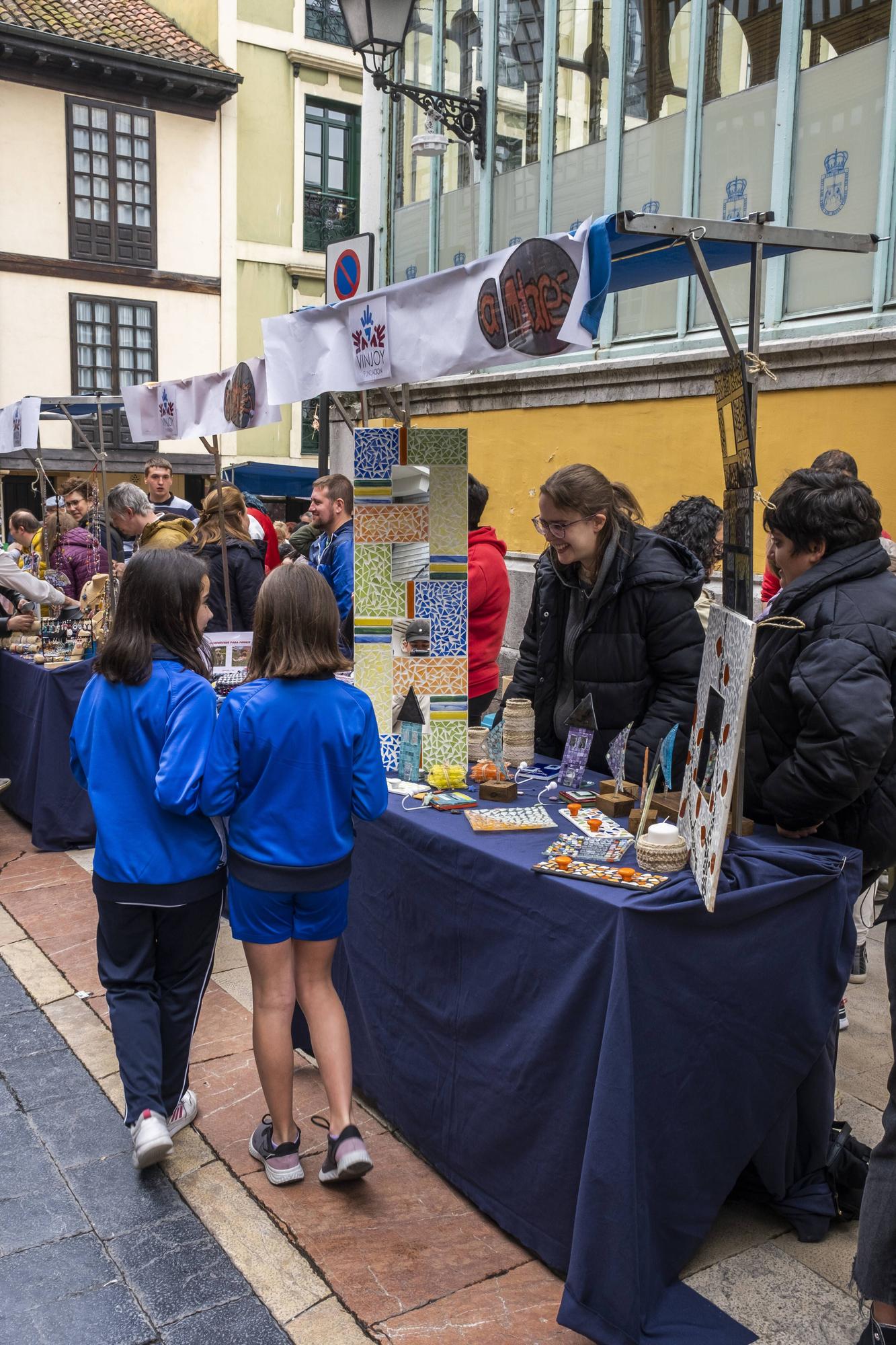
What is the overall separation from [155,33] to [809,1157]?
24.6m

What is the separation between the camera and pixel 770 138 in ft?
23.8

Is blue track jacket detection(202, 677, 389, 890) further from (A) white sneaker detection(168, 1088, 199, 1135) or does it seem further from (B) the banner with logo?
(B) the banner with logo

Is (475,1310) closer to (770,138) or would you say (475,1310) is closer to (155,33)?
(770,138)

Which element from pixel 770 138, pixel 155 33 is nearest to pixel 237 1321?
pixel 770 138

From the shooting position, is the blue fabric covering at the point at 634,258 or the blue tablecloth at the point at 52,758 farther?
the blue tablecloth at the point at 52,758

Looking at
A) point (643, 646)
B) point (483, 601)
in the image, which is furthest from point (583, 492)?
point (483, 601)

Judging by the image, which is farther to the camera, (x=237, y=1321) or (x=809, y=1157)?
(x=809, y=1157)

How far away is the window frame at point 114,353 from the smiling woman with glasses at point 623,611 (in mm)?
18593

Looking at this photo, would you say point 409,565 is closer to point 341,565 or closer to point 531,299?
point 531,299

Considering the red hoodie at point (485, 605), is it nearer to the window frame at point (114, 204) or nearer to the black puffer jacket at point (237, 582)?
the black puffer jacket at point (237, 582)

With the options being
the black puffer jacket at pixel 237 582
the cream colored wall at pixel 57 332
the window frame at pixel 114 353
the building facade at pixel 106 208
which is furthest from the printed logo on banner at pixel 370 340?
the building facade at pixel 106 208

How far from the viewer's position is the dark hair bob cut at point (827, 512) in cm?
278

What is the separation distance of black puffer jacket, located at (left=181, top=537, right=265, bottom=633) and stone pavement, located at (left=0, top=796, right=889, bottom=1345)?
2.84 m

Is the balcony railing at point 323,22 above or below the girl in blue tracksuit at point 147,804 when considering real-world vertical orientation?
above
